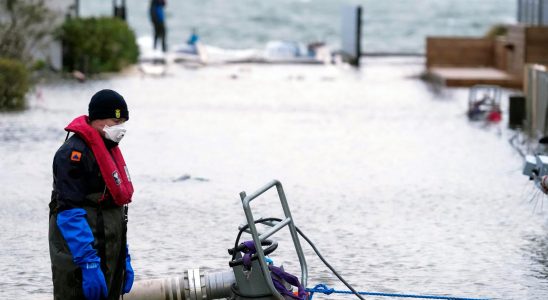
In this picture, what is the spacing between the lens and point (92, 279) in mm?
5551

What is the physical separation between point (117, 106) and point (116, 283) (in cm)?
77

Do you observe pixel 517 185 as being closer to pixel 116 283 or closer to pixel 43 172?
pixel 43 172

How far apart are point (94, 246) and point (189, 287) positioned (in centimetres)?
139

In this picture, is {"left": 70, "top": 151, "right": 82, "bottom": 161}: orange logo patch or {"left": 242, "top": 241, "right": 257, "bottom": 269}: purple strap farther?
{"left": 242, "top": 241, "right": 257, "bottom": 269}: purple strap

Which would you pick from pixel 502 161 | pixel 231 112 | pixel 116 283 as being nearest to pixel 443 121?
pixel 231 112

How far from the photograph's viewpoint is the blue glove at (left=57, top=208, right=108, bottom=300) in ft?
18.1

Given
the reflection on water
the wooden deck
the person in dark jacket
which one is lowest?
the wooden deck

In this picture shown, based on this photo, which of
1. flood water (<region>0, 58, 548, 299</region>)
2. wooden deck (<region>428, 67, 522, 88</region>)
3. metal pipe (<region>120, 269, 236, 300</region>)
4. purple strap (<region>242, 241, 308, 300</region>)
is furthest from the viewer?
wooden deck (<region>428, 67, 522, 88</region>)

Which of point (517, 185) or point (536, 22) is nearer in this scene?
point (517, 185)

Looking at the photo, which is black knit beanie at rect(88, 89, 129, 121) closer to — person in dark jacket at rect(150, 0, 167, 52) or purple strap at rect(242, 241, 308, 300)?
purple strap at rect(242, 241, 308, 300)

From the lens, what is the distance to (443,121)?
20.0 m

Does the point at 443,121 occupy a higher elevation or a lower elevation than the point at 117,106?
lower

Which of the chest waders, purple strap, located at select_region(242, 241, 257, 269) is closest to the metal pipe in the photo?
purple strap, located at select_region(242, 241, 257, 269)

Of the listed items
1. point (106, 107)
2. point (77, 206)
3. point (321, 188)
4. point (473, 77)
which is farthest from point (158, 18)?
point (77, 206)
